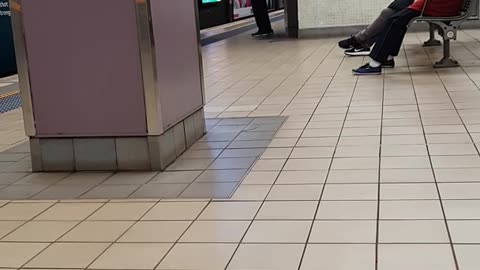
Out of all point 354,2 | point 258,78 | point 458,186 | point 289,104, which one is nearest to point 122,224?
point 458,186

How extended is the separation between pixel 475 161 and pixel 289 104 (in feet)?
6.64

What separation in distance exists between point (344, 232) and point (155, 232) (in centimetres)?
71

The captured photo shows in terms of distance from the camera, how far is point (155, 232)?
2.50 metres

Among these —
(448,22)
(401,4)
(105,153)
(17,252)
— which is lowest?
(17,252)

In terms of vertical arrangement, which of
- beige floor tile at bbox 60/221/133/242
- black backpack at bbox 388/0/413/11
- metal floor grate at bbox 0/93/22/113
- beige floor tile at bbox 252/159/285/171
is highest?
black backpack at bbox 388/0/413/11

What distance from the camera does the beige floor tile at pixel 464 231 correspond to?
2.19 m

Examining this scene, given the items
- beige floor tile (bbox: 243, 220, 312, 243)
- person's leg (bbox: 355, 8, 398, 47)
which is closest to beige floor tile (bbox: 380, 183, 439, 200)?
beige floor tile (bbox: 243, 220, 312, 243)

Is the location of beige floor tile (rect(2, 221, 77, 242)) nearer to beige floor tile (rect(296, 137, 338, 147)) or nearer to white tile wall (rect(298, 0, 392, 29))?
beige floor tile (rect(296, 137, 338, 147))

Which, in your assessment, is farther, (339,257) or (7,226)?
(7,226)

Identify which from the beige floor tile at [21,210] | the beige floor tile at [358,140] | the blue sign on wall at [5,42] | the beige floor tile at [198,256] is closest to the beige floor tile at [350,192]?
the beige floor tile at [198,256]

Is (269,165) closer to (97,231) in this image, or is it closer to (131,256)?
(97,231)

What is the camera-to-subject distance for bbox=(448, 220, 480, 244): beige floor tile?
219cm

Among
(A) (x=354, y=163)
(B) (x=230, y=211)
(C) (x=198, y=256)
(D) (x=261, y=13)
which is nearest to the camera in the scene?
(C) (x=198, y=256)

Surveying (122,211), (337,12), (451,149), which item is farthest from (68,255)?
(337,12)
